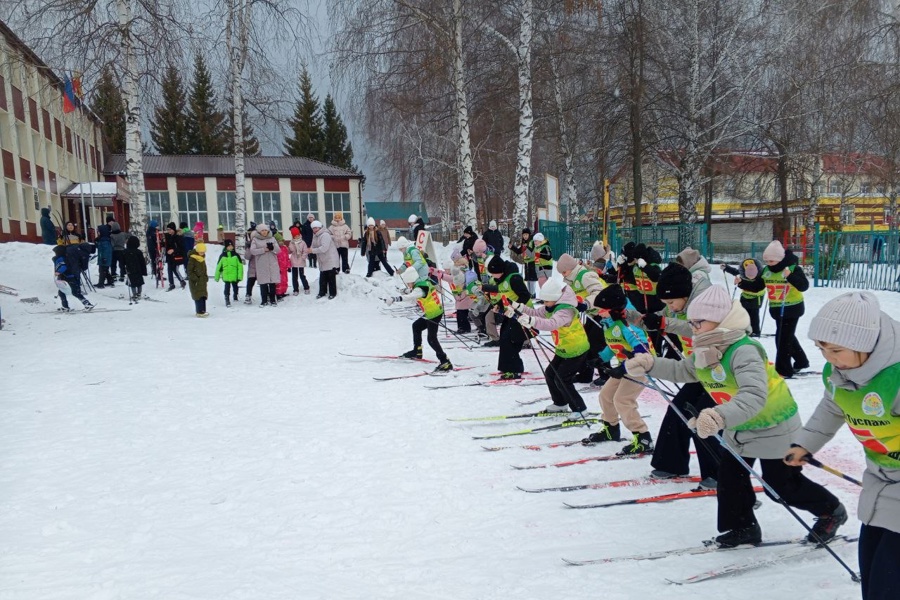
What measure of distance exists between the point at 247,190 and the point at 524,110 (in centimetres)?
2375

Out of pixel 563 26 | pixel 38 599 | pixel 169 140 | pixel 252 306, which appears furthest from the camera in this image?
pixel 169 140

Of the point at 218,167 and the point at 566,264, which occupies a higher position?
the point at 218,167

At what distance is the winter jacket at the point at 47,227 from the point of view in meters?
16.5

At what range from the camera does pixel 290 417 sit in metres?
5.86

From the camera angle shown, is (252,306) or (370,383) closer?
(370,383)

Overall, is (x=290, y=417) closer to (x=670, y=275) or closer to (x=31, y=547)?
(x=31, y=547)

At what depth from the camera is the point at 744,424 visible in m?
3.09

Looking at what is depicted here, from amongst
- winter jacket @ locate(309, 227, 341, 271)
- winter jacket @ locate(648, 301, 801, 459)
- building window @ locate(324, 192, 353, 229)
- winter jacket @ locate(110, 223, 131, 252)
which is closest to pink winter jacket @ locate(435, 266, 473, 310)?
winter jacket @ locate(309, 227, 341, 271)

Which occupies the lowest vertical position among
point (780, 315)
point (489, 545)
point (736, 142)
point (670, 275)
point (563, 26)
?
point (489, 545)

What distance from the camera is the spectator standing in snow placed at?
13.2 metres

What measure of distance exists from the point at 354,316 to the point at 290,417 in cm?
633

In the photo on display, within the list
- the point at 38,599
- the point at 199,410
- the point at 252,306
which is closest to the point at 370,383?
the point at 199,410

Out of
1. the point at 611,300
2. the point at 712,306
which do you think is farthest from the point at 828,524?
the point at 611,300

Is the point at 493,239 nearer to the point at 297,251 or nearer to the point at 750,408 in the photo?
the point at 297,251
